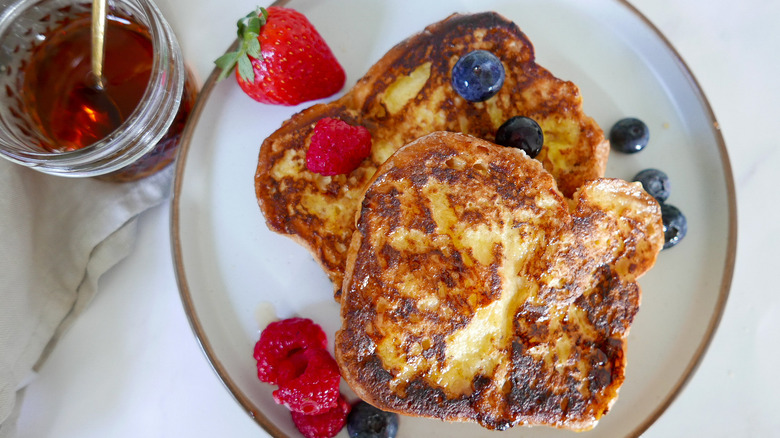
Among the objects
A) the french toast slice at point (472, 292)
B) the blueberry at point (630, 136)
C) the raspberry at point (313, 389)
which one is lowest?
the raspberry at point (313, 389)

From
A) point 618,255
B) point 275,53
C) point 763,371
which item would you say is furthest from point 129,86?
point 763,371

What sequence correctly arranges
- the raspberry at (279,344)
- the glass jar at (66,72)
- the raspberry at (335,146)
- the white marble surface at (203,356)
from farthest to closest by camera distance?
the white marble surface at (203,356) → the raspberry at (279,344) → the raspberry at (335,146) → the glass jar at (66,72)

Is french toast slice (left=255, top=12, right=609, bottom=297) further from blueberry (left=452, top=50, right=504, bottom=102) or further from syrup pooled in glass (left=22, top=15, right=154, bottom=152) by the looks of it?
syrup pooled in glass (left=22, top=15, right=154, bottom=152)

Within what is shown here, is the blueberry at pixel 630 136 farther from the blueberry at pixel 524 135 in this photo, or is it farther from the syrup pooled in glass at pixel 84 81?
A: the syrup pooled in glass at pixel 84 81

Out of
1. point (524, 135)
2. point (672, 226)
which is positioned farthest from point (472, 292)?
point (672, 226)

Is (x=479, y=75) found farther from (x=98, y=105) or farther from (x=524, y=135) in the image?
(x=98, y=105)

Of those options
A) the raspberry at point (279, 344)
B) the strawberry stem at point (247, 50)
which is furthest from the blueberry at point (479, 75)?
the raspberry at point (279, 344)

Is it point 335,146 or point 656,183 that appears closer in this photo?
point 335,146
